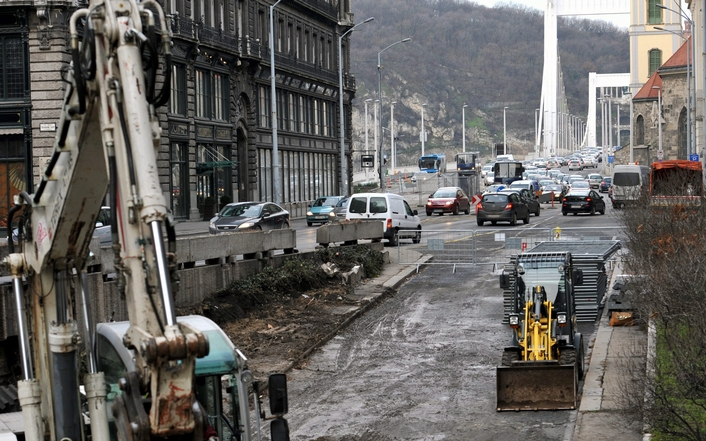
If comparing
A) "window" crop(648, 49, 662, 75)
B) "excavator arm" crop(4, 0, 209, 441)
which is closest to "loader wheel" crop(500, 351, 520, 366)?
"excavator arm" crop(4, 0, 209, 441)

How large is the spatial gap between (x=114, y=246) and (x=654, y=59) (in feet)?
400

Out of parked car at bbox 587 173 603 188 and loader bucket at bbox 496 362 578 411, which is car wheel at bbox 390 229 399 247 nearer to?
loader bucket at bbox 496 362 578 411

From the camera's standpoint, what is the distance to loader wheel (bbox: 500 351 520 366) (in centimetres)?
1437

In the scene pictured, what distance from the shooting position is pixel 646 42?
4732 inches

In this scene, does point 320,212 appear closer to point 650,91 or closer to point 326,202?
point 326,202

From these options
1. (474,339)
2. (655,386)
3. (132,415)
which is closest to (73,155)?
(132,415)

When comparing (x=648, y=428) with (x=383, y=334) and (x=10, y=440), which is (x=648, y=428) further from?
(x=383, y=334)

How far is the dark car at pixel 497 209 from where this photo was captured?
4631 cm

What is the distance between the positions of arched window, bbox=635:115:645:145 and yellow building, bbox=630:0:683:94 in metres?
10.1

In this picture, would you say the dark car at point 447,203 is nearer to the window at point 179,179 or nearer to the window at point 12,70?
the window at point 179,179

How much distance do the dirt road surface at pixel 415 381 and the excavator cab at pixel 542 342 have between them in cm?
26

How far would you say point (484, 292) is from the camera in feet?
84.7

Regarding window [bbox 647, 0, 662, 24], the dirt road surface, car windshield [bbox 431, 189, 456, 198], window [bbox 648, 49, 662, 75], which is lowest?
the dirt road surface

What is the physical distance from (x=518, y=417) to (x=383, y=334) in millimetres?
7017
